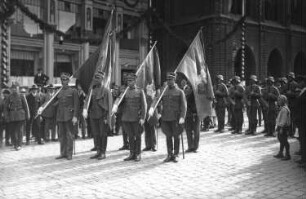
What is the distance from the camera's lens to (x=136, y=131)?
31.5ft

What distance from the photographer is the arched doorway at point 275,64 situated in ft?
85.1

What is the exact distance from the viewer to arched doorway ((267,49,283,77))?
85.1 feet

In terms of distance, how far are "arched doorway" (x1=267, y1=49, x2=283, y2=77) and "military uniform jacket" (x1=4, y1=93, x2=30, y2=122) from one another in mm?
18506

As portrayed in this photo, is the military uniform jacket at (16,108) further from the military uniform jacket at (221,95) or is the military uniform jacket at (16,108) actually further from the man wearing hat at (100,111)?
the military uniform jacket at (221,95)

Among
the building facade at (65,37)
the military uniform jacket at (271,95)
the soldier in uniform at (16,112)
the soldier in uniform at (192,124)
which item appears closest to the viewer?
the soldier in uniform at (192,124)

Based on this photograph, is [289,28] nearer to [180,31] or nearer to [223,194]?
[180,31]

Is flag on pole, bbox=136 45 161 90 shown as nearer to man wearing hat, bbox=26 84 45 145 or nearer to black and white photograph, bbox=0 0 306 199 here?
black and white photograph, bbox=0 0 306 199

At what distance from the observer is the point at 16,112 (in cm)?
1152

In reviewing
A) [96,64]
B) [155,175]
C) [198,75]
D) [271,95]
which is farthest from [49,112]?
[271,95]

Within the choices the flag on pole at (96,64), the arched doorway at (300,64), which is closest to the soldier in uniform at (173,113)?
the flag on pole at (96,64)

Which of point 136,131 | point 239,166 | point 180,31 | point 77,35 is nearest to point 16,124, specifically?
point 136,131

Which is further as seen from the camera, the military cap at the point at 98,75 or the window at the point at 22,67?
the window at the point at 22,67

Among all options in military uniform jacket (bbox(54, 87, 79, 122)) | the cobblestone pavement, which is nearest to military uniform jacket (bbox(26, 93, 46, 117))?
the cobblestone pavement

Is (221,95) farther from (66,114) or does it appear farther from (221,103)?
(66,114)
